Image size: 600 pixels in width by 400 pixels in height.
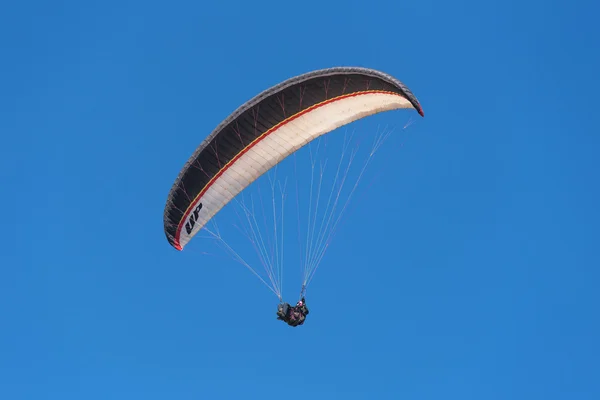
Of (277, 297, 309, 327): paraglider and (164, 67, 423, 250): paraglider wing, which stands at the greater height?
(164, 67, 423, 250): paraglider wing

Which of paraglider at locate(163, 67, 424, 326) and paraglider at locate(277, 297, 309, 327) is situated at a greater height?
paraglider at locate(163, 67, 424, 326)

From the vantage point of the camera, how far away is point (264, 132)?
28641mm

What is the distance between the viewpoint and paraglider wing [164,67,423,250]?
27109 millimetres

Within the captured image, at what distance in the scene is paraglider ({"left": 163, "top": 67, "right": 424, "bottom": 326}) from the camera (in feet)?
88.9

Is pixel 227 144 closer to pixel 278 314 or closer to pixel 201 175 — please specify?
pixel 201 175

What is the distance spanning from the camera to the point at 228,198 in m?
30.1

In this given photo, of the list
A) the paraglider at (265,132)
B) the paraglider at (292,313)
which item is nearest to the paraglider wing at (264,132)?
the paraglider at (265,132)

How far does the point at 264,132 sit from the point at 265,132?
0.03m

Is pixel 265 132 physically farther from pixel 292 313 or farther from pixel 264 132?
pixel 292 313

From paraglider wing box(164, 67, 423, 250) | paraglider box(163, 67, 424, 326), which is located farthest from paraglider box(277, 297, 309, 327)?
paraglider wing box(164, 67, 423, 250)

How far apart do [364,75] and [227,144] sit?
5.14 m

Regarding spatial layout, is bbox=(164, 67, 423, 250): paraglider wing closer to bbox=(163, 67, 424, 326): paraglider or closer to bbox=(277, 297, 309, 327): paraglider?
bbox=(163, 67, 424, 326): paraglider

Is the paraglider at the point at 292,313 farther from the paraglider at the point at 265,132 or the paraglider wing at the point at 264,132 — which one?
the paraglider wing at the point at 264,132

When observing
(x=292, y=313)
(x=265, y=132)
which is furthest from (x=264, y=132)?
(x=292, y=313)
